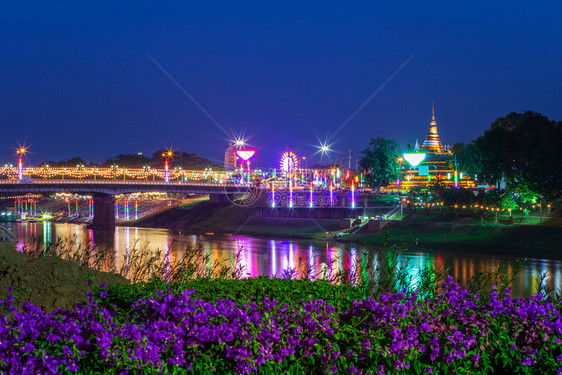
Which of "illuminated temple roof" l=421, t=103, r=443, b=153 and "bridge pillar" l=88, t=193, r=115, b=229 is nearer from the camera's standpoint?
"bridge pillar" l=88, t=193, r=115, b=229

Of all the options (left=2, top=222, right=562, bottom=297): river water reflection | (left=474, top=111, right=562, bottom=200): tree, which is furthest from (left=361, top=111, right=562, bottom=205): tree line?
(left=2, top=222, right=562, bottom=297): river water reflection

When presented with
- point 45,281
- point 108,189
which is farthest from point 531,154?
point 108,189

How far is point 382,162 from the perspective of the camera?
101500mm

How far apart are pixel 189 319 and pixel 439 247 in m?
52.6

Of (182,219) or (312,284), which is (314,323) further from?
(182,219)

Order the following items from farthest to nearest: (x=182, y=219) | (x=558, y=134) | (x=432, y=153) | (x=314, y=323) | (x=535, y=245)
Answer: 1. (x=432, y=153)
2. (x=182, y=219)
3. (x=558, y=134)
4. (x=535, y=245)
5. (x=314, y=323)

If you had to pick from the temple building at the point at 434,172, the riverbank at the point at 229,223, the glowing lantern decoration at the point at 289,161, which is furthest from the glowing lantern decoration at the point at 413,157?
the riverbank at the point at 229,223

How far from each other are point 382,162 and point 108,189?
40.7m

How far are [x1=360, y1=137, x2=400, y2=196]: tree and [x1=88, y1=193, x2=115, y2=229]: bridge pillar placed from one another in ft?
128

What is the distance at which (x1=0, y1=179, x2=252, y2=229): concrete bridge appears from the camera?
85438 mm

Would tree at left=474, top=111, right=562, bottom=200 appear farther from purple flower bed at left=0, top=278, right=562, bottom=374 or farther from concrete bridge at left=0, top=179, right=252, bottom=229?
purple flower bed at left=0, top=278, right=562, bottom=374

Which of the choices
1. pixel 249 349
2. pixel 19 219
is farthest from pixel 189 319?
pixel 19 219

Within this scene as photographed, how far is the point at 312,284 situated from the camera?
42.1 ft

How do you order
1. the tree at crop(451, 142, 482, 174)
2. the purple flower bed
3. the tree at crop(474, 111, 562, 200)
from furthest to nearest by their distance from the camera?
the tree at crop(451, 142, 482, 174) < the tree at crop(474, 111, 562, 200) < the purple flower bed
